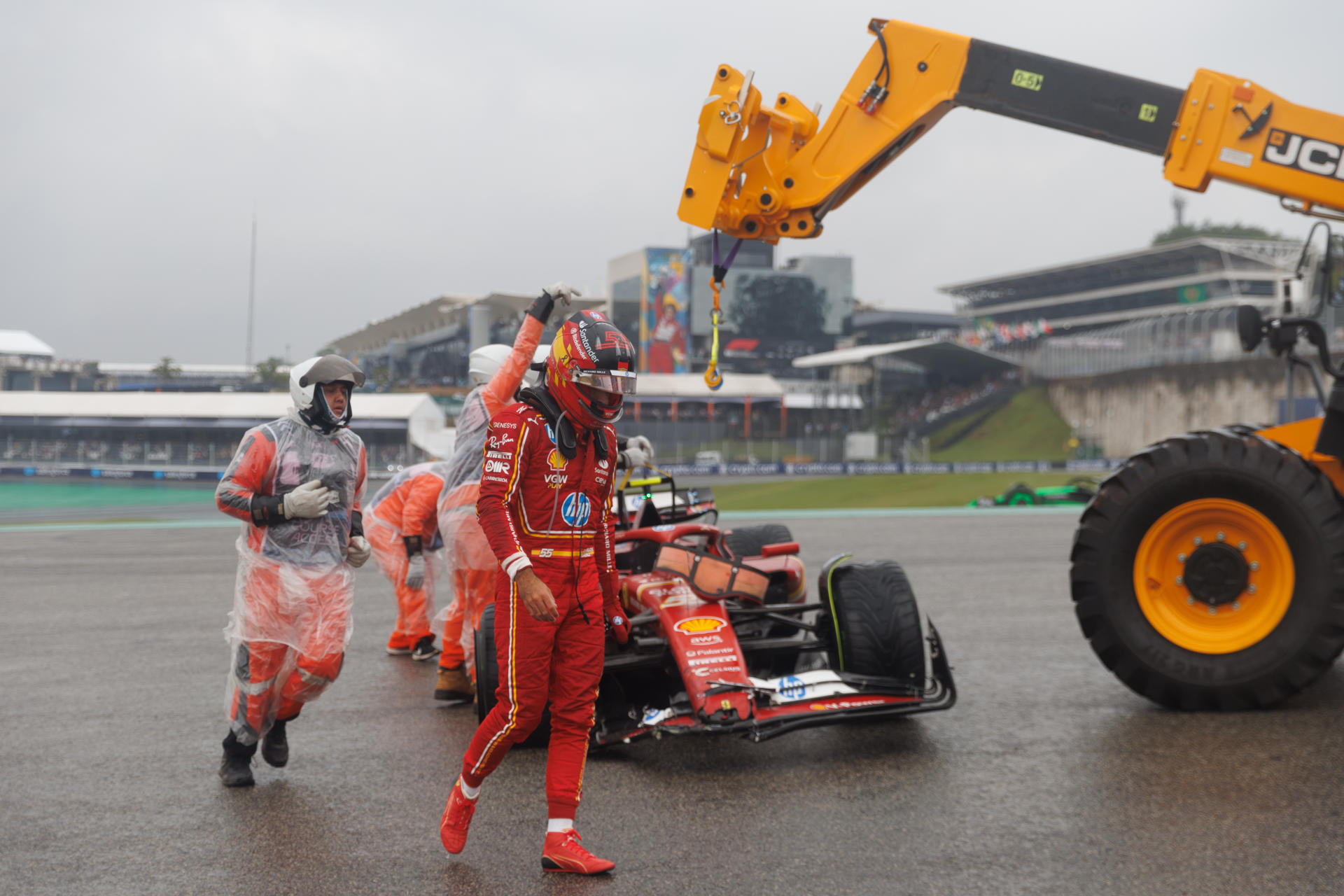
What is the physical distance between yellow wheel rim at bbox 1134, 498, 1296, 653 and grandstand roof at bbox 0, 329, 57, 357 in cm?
5865

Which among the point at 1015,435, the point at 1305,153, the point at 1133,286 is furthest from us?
the point at 1133,286

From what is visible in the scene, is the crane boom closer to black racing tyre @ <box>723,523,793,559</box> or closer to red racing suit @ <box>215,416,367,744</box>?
black racing tyre @ <box>723,523,793,559</box>

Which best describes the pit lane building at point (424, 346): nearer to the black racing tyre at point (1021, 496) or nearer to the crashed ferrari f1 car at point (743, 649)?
the black racing tyre at point (1021, 496)

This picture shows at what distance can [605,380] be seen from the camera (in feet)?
12.4

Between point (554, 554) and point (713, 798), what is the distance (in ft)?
4.54

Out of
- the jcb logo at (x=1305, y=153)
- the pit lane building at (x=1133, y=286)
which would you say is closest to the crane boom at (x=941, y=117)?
the jcb logo at (x=1305, y=153)

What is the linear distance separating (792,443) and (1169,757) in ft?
132

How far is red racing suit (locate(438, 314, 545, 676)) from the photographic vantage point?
5820 millimetres

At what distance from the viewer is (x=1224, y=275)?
221ft

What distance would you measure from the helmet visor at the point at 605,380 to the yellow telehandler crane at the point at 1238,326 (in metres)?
1.87

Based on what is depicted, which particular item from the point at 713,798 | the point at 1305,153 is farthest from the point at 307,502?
the point at 1305,153

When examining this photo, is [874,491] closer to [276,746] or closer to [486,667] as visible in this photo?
[486,667]

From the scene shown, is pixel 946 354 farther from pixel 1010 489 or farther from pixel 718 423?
pixel 1010 489

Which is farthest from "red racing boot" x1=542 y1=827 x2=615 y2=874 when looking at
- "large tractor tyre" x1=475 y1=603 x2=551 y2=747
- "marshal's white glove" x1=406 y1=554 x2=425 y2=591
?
"marshal's white glove" x1=406 y1=554 x2=425 y2=591
